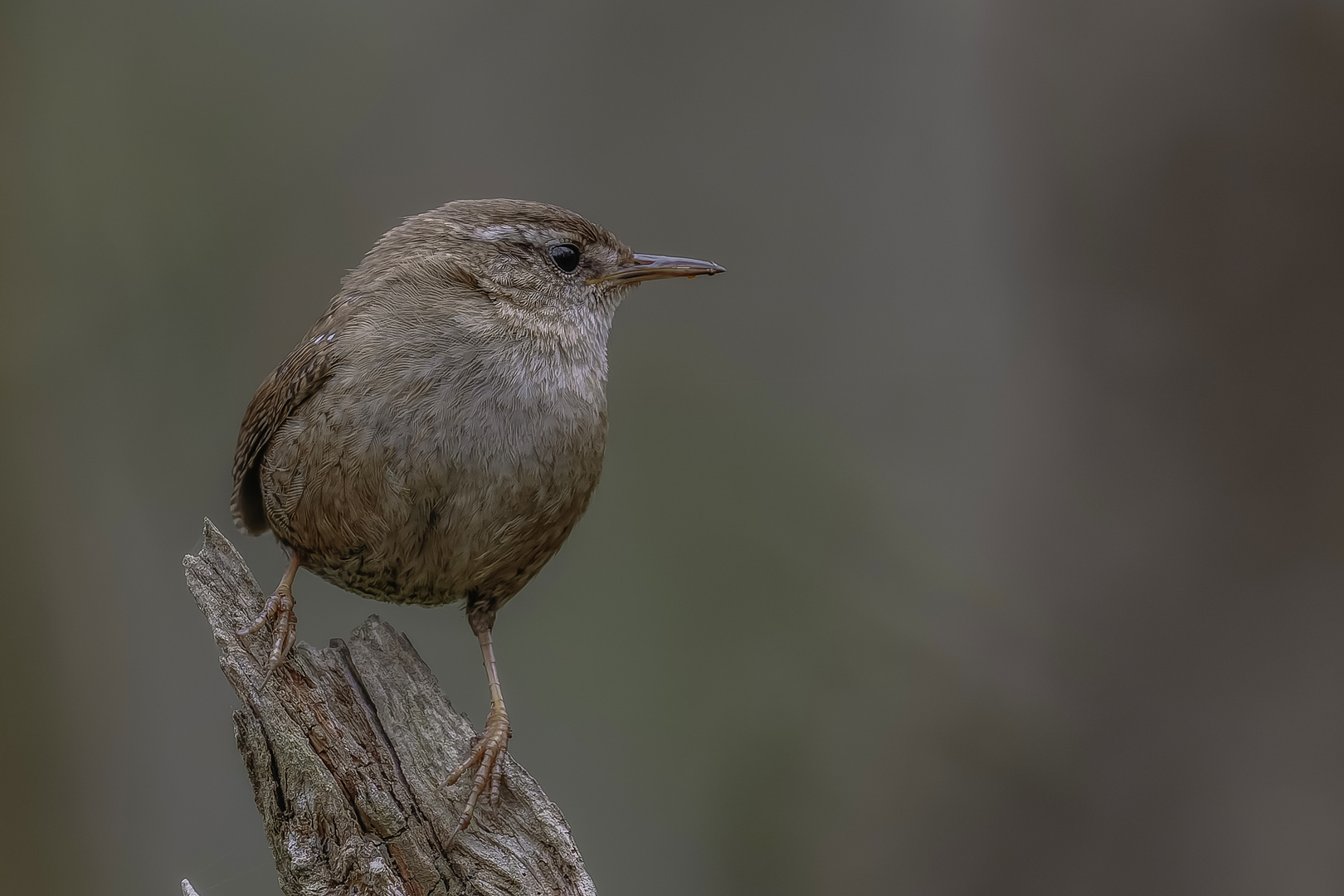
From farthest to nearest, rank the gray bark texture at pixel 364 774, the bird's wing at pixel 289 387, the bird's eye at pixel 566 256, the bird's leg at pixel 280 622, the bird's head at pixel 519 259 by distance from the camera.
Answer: the bird's eye at pixel 566 256, the bird's head at pixel 519 259, the bird's wing at pixel 289 387, the bird's leg at pixel 280 622, the gray bark texture at pixel 364 774

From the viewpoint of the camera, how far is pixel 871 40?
5535 mm

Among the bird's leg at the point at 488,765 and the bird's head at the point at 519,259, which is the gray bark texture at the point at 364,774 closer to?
the bird's leg at the point at 488,765

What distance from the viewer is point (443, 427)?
2.50 m

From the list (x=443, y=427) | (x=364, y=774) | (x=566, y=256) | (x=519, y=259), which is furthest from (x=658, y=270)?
(x=364, y=774)

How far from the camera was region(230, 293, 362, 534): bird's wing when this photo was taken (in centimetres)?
264

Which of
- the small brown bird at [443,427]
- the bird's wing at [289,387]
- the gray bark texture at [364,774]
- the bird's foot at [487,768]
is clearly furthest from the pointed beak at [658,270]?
the bird's foot at [487,768]

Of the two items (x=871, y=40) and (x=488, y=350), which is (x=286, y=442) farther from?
(x=871, y=40)

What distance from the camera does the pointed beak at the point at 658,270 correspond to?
306 centimetres

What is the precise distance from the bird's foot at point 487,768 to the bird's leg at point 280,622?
502 millimetres

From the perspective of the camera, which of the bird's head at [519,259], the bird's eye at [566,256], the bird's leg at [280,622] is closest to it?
the bird's leg at [280,622]

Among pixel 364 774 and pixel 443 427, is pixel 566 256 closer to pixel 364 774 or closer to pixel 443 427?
pixel 443 427

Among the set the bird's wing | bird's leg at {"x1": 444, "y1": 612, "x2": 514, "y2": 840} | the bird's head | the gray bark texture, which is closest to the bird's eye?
the bird's head

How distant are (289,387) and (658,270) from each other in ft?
3.59

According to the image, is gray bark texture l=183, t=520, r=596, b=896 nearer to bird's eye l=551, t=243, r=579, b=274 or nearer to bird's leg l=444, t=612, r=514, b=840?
bird's leg l=444, t=612, r=514, b=840
